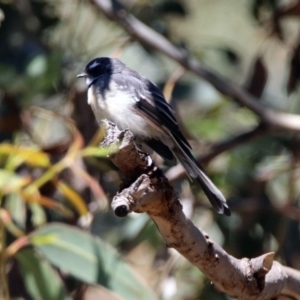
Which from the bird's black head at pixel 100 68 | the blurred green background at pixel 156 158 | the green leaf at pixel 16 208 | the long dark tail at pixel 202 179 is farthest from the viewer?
the blurred green background at pixel 156 158

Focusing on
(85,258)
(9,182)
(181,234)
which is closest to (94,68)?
(9,182)

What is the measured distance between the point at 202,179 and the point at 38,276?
A: 0.72 metres

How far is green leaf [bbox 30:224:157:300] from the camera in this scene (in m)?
3.10

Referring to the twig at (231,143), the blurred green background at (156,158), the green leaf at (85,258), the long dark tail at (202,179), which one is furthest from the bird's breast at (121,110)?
the twig at (231,143)

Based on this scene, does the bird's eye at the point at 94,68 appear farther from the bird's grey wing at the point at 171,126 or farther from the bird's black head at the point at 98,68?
the bird's grey wing at the point at 171,126

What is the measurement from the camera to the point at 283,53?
20.1 ft

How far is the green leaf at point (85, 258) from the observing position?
3.10 meters

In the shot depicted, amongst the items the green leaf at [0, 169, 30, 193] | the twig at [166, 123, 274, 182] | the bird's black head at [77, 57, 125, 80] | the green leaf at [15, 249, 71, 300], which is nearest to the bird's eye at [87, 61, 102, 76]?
the bird's black head at [77, 57, 125, 80]

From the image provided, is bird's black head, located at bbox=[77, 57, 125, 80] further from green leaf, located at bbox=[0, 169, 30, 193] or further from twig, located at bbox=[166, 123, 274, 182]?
green leaf, located at bbox=[0, 169, 30, 193]

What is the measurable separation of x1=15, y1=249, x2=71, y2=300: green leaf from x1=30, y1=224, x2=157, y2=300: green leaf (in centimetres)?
5

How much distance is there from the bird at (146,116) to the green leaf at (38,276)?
57cm

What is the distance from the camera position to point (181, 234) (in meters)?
2.21

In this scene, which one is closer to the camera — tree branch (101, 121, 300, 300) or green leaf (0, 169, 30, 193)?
tree branch (101, 121, 300, 300)

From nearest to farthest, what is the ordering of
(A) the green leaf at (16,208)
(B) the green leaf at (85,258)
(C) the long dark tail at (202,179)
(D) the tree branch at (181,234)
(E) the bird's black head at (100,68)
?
1. (D) the tree branch at (181,234)
2. (C) the long dark tail at (202,179)
3. (B) the green leaf at (85,258)
4. (A) the green leaf at (16,208)
5. (E) the bird's black head at (100,68)
